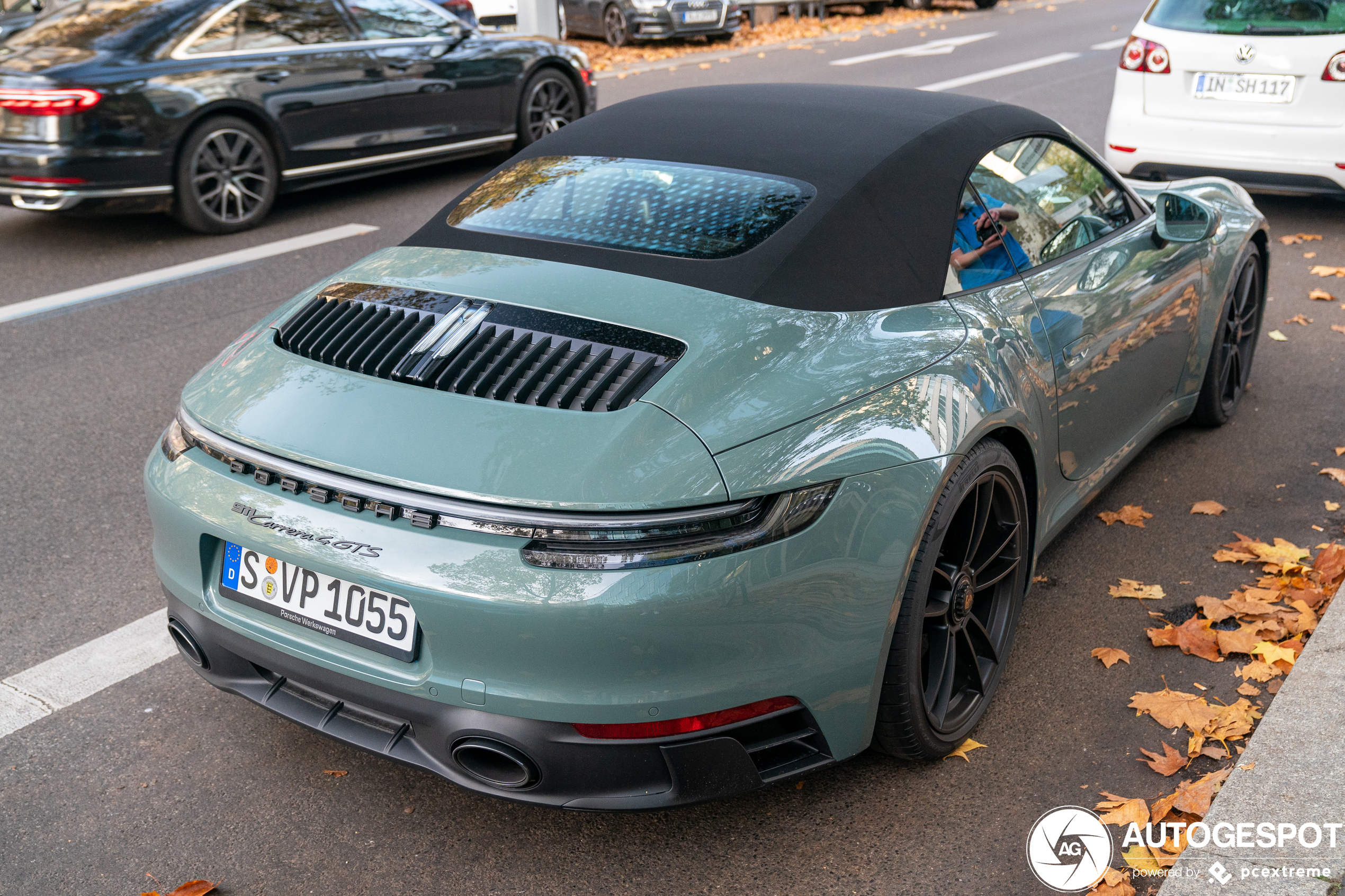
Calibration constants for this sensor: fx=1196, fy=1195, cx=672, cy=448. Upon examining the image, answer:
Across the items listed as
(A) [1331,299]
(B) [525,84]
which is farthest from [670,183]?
(B) [525,84]

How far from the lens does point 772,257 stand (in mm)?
2801

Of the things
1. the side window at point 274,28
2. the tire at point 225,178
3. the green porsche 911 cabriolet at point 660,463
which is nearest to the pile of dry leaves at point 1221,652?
the green porsche 911 cabriolet at point 660,463

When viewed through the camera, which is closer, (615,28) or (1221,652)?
(1221,652)

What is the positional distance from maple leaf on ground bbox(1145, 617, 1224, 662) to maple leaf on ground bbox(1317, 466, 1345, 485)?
1.34 m

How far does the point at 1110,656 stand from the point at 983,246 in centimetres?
120

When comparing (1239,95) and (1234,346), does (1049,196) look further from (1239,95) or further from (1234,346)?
(1239,95)

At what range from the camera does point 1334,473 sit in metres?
4.46

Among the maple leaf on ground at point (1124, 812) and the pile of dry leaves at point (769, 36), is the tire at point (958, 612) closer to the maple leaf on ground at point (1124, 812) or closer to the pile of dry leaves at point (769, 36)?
the maple leaf on ground at point (1124, 812)

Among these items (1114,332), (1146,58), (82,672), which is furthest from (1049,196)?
(1146,58)

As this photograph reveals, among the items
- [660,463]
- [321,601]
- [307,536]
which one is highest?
[660,463]

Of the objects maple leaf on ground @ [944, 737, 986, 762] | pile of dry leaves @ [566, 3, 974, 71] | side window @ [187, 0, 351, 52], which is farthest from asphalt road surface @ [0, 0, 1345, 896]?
pile of dry leaves @ [566, 3, 974, 71]

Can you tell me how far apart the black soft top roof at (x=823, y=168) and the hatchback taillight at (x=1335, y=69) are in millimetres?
4498

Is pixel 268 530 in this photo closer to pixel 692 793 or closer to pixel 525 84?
pixel 692 793

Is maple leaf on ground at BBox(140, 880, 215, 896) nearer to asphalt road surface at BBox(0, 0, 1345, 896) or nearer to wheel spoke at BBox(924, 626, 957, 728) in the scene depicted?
asphalt road surface at BBox(0, 0, 1345, 896)
